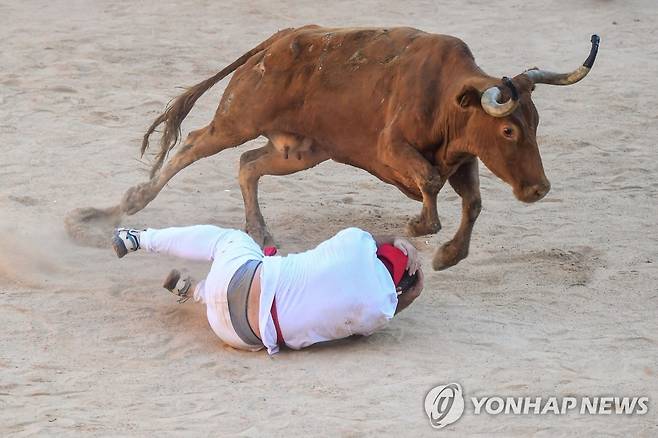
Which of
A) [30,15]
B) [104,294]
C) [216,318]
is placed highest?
[216,318]

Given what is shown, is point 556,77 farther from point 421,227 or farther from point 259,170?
point 259,170

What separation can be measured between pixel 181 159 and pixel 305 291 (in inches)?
105

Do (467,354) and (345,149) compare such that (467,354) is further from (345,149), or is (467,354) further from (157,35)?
(157,35)

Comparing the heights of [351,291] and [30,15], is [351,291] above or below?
above

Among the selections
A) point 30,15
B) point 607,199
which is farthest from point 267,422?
point 30,15

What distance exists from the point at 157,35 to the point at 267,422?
8.47 meters

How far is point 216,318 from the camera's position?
19.4 ft

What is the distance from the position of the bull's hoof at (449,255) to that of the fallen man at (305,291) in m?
1.15

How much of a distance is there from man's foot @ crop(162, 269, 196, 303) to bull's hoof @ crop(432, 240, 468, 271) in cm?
164

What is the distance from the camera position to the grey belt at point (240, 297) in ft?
19.2

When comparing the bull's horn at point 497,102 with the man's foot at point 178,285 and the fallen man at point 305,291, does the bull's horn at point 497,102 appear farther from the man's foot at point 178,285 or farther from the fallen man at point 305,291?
the man's foot at point 178,285

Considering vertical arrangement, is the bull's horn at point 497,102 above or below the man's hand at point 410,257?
above

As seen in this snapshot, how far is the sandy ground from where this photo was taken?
5332 mm

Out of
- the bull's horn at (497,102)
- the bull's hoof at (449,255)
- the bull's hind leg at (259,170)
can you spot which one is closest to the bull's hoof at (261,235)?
the bull's hind leg at (259,170)
